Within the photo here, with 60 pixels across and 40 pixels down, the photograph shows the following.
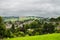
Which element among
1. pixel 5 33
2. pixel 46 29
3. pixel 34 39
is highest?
pixel 34 39

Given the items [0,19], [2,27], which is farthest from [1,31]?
[0,19]

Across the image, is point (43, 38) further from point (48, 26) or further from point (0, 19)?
point (48, 26)

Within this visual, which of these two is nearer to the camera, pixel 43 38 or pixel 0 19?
pixel 43 38

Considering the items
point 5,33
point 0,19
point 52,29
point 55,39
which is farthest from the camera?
point 52,29

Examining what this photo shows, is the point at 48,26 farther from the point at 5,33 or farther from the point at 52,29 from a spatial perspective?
the point at 5,33

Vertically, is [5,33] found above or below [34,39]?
below

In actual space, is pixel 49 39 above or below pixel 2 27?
above

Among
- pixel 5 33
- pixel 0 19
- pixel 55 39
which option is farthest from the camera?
pixel 0 19

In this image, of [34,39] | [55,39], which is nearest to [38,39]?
[34,39]

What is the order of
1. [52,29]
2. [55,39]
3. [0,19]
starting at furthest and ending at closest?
[52,29] → [0,19] → [55,39]
